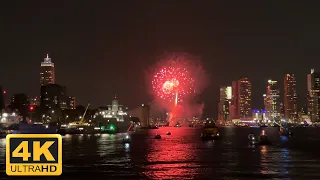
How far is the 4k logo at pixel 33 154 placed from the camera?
10992 mm

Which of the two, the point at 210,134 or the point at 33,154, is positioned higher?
the point at 33,154

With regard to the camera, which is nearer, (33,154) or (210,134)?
(33,154)

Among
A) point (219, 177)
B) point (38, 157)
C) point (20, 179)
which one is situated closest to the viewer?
point (38, 157)

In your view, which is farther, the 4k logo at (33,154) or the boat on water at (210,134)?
the boat on water at (210,134)

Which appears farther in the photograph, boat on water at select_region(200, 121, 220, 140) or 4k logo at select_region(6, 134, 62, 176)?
boat on water at select_region(200, 121, 220, 140)

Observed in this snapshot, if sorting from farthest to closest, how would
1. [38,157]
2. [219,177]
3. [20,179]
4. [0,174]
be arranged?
1. [0,174]
2. [219,177]
3. [20,179]
4. [38,157]

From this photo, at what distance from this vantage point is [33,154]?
10992mm

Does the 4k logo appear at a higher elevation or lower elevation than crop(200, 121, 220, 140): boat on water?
higher

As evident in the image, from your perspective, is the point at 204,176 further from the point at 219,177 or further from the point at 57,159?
the point at 57,159

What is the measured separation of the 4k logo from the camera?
1099 cm

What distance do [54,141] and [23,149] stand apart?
0.73m

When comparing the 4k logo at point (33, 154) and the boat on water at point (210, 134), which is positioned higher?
the 4k logo at point (33, 154)

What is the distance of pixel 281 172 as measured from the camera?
46.0 m

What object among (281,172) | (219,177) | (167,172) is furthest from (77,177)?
(281,172)
